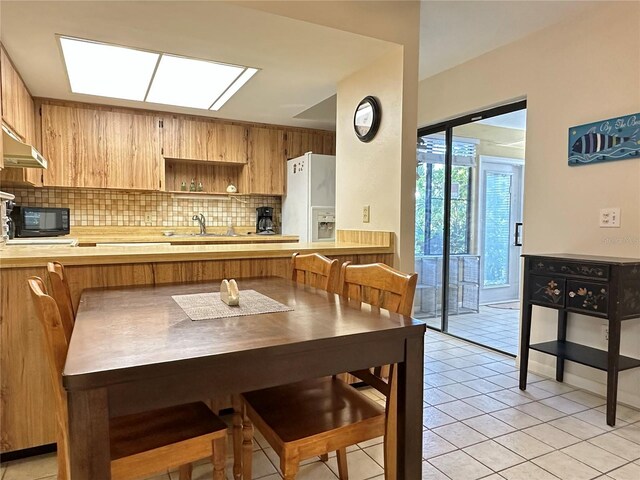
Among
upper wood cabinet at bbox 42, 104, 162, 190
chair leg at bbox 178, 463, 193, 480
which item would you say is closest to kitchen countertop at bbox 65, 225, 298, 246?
upper wood cabinet at bbox 42, 104, 162, 190

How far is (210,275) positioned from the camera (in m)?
2.22

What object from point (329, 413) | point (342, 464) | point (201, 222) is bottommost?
point (342, 464)

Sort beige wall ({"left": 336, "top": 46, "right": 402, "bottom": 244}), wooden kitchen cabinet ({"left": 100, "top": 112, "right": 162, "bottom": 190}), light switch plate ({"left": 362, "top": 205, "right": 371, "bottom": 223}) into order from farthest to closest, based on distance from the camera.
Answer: wooden kitchen cabinet ({"left": 100, "top": 112, "right": 162, "bottom": 190}) → light switch plate ({"left": 362, "top": 205, "right": 371, "bottom": 223}) → beige wall ({"left": 336, "top": 46, "right": 402, "bottom": 244})

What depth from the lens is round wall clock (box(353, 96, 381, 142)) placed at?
282 cm

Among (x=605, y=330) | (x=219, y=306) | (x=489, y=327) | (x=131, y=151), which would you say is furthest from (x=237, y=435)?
(x=131, y=151)

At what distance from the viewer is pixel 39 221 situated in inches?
141

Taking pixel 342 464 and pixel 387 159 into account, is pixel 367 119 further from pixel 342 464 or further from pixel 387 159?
pixel 342 464

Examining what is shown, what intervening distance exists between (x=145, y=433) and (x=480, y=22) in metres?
3.03

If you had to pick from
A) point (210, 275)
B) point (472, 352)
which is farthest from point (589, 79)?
point (210, 275)

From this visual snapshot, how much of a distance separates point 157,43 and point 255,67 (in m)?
0.69

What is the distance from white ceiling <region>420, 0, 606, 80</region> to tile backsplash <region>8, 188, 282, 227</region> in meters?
2.81

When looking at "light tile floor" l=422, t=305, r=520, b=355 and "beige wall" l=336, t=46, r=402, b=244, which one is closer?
"beige wall" l=336, t=46, r=402, b=244

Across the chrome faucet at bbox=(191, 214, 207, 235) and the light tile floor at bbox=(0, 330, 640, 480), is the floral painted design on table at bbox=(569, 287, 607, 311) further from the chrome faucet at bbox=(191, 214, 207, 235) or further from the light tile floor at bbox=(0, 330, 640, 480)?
the chrome faucet at bbox=(191, 214, 207, 235)

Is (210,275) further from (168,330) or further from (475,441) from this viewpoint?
(475,441)
